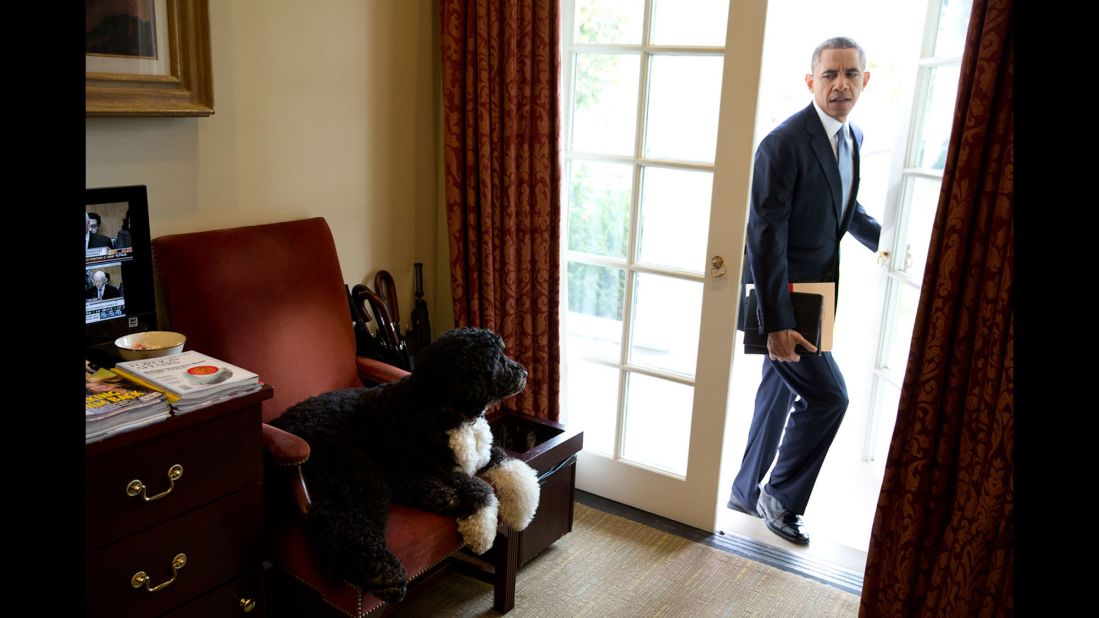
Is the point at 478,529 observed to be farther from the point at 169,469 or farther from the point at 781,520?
the point at 781,520

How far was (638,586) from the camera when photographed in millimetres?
2438

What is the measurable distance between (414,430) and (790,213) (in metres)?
1.52

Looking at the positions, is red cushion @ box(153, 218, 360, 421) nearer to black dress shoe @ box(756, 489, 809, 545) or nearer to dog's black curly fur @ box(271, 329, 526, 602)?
dog's black curly fur @ box(271, 329, 526, 602)

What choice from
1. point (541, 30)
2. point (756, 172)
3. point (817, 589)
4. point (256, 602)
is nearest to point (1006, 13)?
point (756, 172)

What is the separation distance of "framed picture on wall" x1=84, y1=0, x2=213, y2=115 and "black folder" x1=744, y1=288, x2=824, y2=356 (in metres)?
1.85

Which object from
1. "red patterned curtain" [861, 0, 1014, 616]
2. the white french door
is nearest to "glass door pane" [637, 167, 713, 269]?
the white french door

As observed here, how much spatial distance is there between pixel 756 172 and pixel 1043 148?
2599 millimetres

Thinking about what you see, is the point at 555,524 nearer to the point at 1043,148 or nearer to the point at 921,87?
the point at 921,87

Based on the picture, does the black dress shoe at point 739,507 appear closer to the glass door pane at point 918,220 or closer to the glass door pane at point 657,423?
the glass door pane at point 657,423

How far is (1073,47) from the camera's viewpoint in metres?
0.20

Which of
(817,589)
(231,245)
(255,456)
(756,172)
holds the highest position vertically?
(756,172)

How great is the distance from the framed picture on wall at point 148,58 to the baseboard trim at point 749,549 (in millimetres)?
1867

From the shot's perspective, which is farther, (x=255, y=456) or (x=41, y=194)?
(x=255, y=456)

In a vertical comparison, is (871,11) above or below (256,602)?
above
